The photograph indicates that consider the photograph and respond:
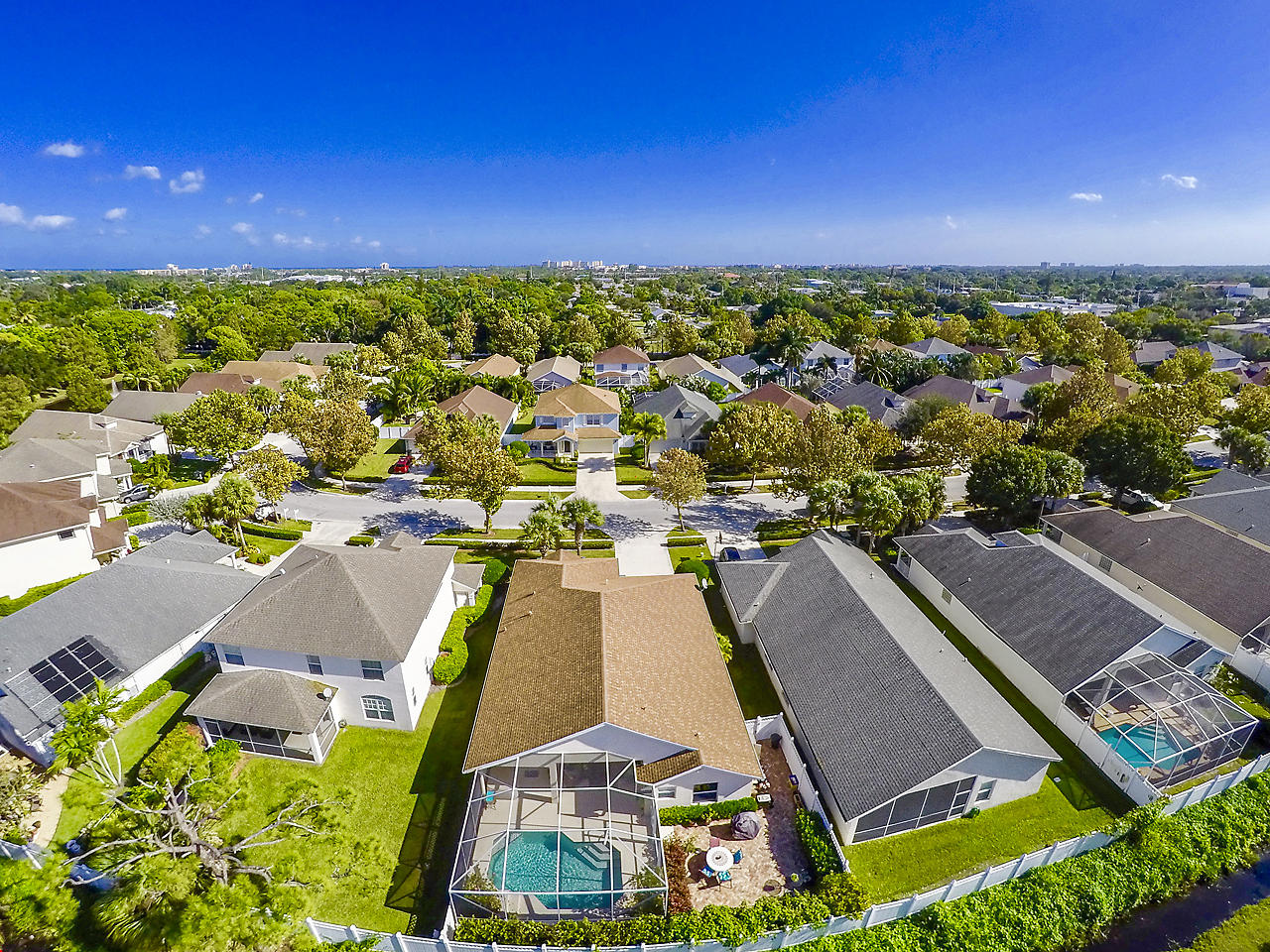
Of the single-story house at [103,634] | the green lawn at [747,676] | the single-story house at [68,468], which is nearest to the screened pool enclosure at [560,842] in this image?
the green lawn at [747,676]

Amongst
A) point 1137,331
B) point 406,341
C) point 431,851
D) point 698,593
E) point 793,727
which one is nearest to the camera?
point 431,851

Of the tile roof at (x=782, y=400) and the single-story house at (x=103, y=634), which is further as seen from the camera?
the tile roof at (x=782, y=400)

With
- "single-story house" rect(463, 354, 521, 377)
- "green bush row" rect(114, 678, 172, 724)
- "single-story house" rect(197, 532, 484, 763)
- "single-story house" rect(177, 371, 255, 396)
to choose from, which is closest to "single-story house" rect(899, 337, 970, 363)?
"single-story house" rect(463, 354, 521, 377)

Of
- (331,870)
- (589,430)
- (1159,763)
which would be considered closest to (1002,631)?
(1159,763)

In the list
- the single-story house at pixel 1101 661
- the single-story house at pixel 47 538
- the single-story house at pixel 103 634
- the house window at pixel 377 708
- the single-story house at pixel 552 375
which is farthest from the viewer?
the single-story house at pixel 552 375

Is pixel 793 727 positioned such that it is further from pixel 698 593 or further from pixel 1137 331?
pixel 1137 331

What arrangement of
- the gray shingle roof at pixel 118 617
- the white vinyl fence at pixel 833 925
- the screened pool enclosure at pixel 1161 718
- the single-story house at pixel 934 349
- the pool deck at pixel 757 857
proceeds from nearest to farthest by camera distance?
the white vinyl fence at pixel 833 925 → the pool deck at pixel 757 857 → the screened pool enclosure at pixel 1161 718 → the gray shingle roof at pixel 118 617 → the single-story house at pixel 934 349

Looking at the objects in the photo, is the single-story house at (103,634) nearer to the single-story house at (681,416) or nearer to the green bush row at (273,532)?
the green bush row at (273,532)
